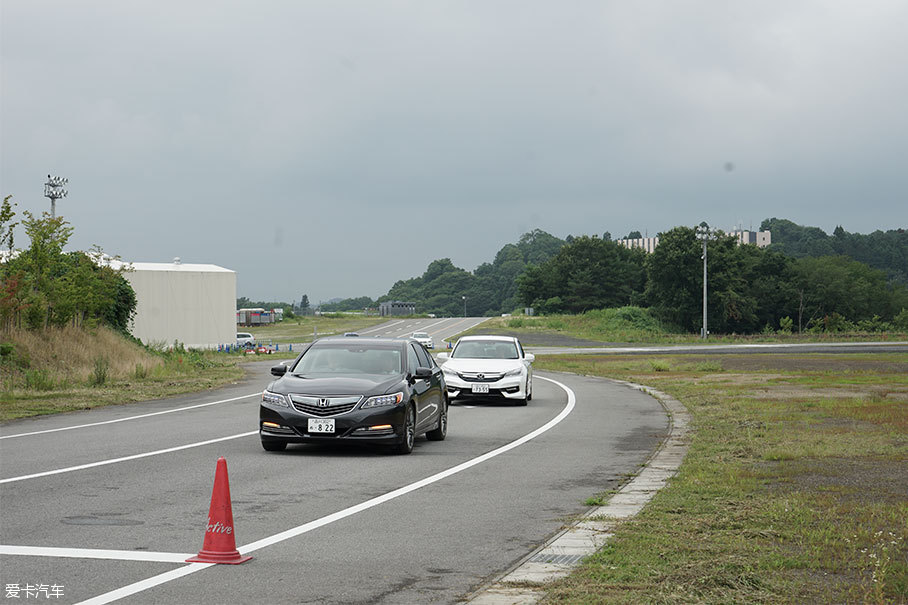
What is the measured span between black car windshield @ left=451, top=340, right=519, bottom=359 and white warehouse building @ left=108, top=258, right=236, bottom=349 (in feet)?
133

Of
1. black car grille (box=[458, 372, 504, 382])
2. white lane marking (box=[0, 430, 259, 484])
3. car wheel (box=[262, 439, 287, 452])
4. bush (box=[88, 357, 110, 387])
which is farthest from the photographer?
bush (box=[88, 357, 110, 387])

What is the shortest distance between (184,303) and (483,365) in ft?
153

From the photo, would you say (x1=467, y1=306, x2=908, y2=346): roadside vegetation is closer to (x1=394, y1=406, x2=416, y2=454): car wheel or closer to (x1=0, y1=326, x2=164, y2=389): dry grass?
(x1=0, y1=326, x2=164, y2=389): dry grass

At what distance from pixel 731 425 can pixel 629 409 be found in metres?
5.24

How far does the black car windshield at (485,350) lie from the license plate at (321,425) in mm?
12720

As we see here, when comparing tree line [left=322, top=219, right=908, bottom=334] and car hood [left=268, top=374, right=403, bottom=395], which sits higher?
tree line [left=322, top=219, right=908, bottom=334]

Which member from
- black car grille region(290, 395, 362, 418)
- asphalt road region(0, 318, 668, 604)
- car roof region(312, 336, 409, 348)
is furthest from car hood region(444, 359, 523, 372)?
black car grille region(290, 395, 362, 418)

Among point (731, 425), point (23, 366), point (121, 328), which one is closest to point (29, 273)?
point (23, 366)

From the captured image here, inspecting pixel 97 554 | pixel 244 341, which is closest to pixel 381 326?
pixel 244 341

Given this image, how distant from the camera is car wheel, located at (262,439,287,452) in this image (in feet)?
46.3

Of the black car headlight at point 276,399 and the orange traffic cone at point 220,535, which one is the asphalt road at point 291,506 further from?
the black car headlight at point 276,399

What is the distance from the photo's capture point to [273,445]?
14.3 m

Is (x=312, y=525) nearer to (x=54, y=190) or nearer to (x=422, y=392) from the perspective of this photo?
(x=422, y=392)

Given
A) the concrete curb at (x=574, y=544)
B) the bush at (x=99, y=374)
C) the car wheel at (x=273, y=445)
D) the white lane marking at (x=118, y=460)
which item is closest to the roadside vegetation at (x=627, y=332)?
the bush at (x=99, y=374)
